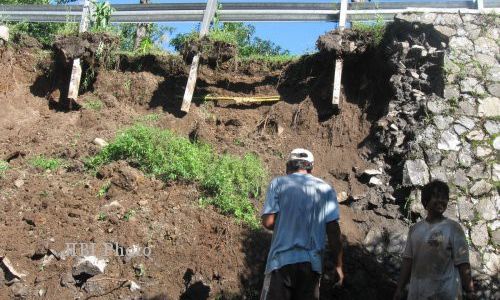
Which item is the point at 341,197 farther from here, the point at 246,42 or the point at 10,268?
the point at 246,42

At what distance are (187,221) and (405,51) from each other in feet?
15.4

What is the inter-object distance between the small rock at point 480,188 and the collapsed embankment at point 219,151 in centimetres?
7

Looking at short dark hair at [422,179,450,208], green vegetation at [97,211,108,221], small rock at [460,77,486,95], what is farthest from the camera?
small rock at [460,77,486,95]

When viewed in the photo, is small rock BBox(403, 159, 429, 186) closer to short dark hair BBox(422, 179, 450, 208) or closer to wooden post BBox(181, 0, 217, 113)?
short dark hair BBox(422, 179, 450, 208)

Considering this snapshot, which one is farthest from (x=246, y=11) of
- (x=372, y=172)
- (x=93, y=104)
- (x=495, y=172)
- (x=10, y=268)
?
(x=10, y=268)

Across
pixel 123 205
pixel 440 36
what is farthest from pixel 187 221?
pixel 440 36

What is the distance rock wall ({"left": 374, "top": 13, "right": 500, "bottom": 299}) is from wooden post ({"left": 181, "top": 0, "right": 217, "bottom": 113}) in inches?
136

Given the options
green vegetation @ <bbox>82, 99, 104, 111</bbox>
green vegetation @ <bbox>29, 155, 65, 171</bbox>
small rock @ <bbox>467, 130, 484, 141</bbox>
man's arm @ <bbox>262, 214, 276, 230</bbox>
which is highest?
green vegetation @ <bbox>82, 99, 104, 111</bbox>

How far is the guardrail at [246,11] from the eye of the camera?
10008 mm

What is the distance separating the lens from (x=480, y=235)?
7684 mm

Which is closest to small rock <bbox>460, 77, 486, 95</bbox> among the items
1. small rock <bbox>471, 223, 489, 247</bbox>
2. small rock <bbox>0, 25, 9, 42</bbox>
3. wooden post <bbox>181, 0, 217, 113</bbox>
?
small rock <bbox>471, 223, 489, 247</bbox>

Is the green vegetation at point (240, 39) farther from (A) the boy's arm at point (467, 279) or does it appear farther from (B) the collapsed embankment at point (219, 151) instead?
(A) the boy's arm at point (467, 279)

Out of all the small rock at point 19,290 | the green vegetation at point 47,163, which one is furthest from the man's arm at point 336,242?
the green vegetation at point 47,163

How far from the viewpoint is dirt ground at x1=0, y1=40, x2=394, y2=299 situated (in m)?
6.78
